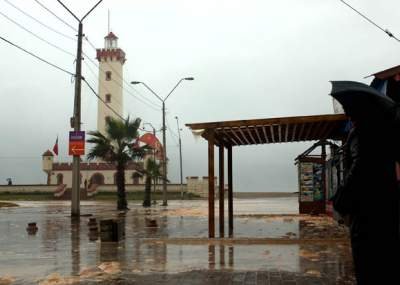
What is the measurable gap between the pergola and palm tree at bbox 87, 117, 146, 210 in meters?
19.3

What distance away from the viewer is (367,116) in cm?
329

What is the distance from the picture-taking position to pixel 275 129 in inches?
592

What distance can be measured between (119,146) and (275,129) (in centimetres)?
2327

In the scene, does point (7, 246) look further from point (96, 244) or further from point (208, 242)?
point (208, 242)

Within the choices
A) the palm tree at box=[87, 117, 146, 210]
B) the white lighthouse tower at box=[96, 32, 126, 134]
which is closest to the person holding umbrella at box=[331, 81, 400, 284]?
the palm tree at box=[87, 117, 146, 210]

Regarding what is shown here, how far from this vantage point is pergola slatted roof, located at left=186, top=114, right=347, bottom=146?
13383 millimetres

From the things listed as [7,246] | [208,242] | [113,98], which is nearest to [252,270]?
[208,242]

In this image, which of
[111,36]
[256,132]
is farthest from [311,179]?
[111,36]

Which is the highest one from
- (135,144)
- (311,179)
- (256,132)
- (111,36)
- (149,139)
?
(111,36)

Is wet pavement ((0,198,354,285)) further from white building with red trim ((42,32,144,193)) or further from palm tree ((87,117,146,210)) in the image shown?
white building with red trim ((42,32,144,193))

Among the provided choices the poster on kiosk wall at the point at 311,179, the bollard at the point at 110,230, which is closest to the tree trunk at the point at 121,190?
the poster on kiosk wall at the point at 311,179

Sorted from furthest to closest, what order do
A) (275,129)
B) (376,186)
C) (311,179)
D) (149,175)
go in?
(149,175) → (311,179) → (275,129) → (376,186)

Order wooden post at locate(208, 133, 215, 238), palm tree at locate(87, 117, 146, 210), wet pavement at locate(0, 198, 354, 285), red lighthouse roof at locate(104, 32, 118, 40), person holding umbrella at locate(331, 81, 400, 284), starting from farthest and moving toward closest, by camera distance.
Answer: red lighthouse roof at locate(104, 32, 118, 40), palm tree at locate(87, 117, 146, 210), wooden post at locate(208, 133, 215, 238), wet pavement at locate(0, 198, 354, 285), person holding umbrella at locate(331, 81, 400, 284)

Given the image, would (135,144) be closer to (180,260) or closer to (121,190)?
(121,190)
